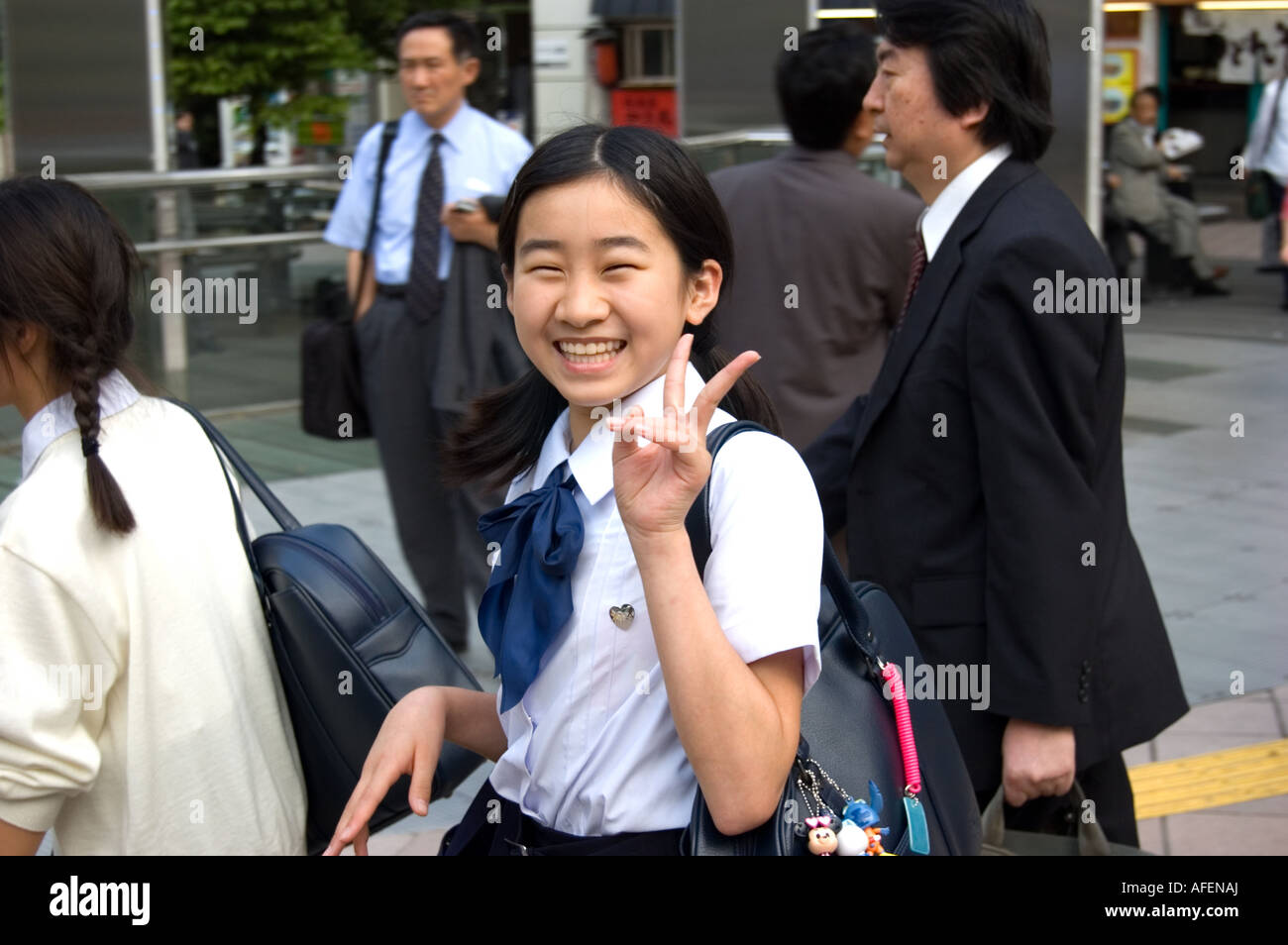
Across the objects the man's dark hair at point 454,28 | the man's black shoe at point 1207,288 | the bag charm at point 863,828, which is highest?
the man's dark hair at point 454,28

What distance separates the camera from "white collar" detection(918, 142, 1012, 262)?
282 cm

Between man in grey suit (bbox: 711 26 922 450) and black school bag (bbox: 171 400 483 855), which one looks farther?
man in grey suit (bbox: 711 26 922 450)

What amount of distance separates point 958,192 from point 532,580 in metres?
1.42

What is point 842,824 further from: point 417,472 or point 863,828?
point 417,472

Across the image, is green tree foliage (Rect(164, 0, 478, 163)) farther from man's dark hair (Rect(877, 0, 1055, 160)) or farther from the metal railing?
man's dark hair (Rect(877, 0, 1055, 160))

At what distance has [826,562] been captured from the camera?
1.77m

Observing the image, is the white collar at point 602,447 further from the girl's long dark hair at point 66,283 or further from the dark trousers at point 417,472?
the dark trousers at point 417,472

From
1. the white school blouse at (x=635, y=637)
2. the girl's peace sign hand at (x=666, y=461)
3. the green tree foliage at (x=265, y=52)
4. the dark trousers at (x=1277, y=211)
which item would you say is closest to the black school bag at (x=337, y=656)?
the white school blouse at (x=635, y=637)

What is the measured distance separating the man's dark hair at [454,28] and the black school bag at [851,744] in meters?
4.12

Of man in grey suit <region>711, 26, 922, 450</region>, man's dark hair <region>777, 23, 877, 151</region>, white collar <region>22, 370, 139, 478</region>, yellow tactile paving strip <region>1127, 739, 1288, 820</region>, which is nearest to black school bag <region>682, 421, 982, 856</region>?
white collar <region>22, 370, 139, 478</region>

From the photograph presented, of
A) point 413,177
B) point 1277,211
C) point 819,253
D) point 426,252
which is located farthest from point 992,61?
point 1277,211

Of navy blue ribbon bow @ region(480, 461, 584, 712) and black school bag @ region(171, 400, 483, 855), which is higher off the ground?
navy blue ribbon bow @ region(480, 461, 584, 712)

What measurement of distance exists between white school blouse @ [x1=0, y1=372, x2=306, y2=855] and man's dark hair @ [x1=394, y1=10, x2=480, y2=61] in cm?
359

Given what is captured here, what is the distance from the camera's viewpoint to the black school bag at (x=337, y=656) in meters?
2.22
